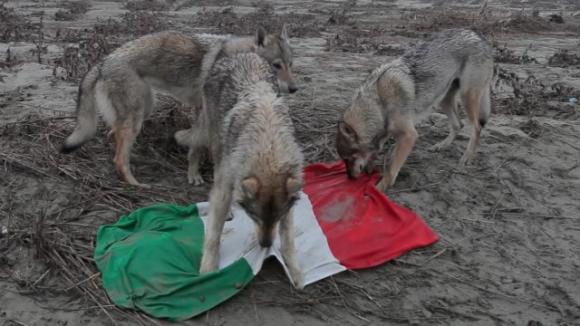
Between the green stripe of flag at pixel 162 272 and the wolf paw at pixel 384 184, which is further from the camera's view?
the wolf paw at pixel 384 184

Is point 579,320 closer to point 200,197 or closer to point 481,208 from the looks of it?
point 481,208

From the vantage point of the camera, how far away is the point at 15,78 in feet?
27.9

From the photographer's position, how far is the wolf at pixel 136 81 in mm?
5402

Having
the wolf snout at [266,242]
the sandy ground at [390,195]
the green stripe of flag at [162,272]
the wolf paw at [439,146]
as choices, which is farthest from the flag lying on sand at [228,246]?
the wolf paw at [439,146]

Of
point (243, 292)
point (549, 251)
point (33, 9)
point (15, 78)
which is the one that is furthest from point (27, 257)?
point (33, 9)

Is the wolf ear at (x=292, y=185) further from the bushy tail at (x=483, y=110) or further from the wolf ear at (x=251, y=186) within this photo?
the bushy tail at (x=483, y=110)

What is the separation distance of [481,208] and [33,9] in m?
18.2

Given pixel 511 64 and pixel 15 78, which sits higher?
pixel 511 64

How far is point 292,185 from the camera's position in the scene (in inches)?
126

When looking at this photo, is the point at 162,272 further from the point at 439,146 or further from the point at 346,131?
the point at 439,146

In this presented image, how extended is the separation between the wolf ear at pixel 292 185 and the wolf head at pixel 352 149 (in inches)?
92.1

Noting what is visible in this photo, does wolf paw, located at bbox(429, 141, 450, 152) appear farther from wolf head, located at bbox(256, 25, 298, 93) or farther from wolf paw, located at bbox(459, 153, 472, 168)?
wolf head, located at bbox(256, 25, 298, 93)

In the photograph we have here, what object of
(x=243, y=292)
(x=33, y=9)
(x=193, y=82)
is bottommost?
(x=33, y=9)

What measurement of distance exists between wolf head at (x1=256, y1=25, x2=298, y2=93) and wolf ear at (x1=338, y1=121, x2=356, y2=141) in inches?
49.0
